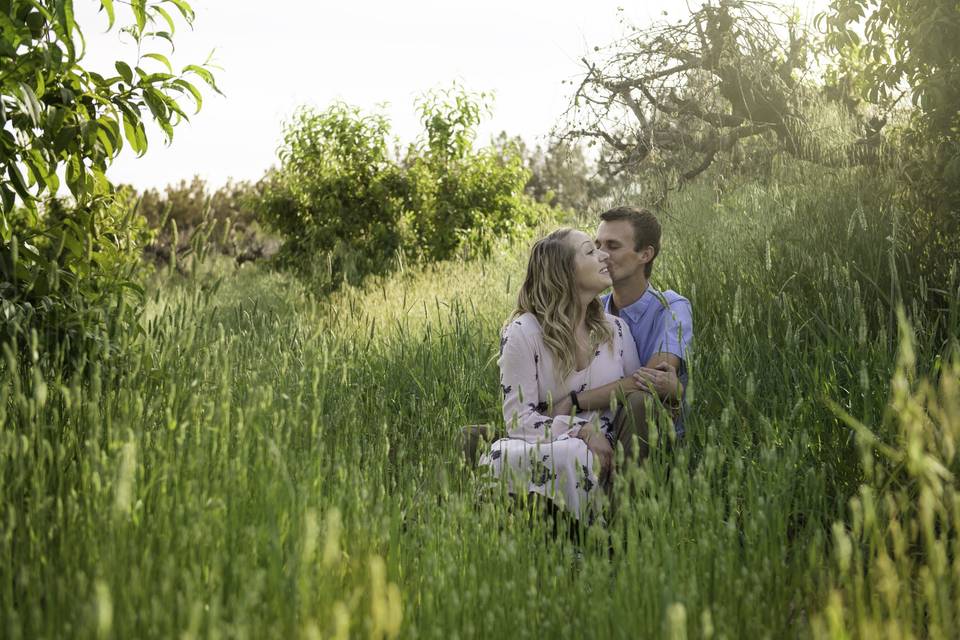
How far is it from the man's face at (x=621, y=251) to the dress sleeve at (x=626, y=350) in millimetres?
294

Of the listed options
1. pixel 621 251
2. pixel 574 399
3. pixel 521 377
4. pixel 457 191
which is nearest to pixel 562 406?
pixel 574 399

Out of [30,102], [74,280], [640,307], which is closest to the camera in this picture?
[30,102]

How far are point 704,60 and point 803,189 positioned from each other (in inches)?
67.1

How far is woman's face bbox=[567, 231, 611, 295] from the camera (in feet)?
12.8

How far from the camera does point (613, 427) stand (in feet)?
12.5

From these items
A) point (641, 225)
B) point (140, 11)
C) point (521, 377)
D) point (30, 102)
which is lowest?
point (521, 377)

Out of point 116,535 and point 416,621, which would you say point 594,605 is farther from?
point 116,535

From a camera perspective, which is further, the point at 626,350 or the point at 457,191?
the point at 457,191

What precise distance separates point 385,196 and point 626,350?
825 centimetres

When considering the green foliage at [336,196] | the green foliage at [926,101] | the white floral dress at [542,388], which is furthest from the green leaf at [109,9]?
the green foliage at [336,196]

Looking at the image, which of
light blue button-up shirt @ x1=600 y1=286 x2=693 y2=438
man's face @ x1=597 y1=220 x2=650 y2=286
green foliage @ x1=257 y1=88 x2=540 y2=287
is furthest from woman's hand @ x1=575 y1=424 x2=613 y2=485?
green foliage @ x1=257 y1=88 x2=540 y2=287

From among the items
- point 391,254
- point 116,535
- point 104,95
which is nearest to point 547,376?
point 104,95

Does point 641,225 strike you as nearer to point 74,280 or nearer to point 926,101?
point 926,101

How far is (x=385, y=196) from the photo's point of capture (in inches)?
473
